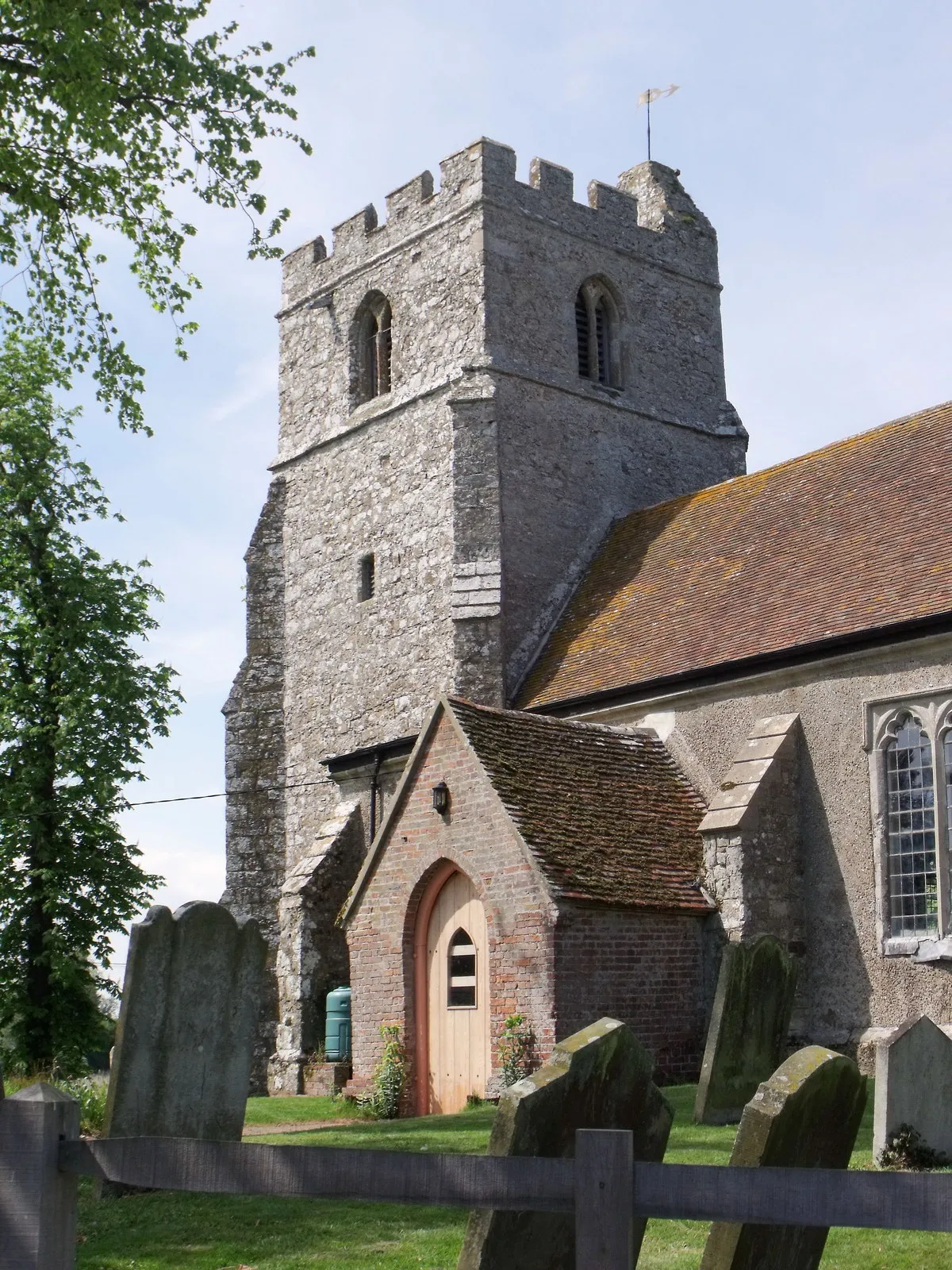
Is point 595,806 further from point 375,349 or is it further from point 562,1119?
point 375,349

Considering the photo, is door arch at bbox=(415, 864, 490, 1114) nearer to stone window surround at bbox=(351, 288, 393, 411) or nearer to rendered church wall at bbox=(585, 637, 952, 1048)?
rendered church wall at bbox=(585, 637, 952, 1048)

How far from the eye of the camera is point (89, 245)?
15.0 m

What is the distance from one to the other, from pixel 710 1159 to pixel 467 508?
582 inches

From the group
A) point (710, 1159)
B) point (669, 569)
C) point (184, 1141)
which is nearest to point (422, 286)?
point (669, 569)

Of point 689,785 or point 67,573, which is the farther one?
point 67,573

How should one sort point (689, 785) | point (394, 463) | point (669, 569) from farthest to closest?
point (394, 463) → point (669, 569) → point (689, 785)

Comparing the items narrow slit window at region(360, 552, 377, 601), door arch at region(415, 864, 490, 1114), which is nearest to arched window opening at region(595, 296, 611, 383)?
narrow slit window at region(360, 552, 377, 601)

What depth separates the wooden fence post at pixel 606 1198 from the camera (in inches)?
161

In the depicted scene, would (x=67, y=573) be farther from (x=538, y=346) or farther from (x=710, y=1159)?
(x=710, y=1159)

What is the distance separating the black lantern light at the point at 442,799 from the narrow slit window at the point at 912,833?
4856 millimetres

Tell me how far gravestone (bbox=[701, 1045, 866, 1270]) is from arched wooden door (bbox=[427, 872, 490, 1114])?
9.23 metres

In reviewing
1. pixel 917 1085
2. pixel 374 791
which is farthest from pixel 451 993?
pixel 917 1085

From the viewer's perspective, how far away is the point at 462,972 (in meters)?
15.6

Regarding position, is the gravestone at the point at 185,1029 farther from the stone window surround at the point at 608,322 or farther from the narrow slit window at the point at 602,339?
the narrow slit window at the point at 602,339
